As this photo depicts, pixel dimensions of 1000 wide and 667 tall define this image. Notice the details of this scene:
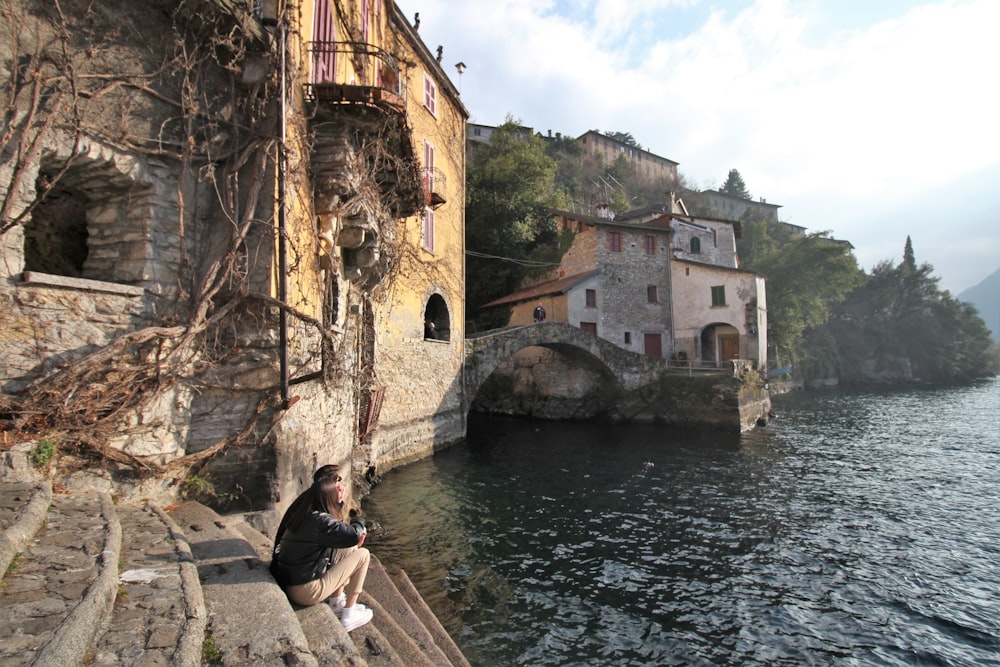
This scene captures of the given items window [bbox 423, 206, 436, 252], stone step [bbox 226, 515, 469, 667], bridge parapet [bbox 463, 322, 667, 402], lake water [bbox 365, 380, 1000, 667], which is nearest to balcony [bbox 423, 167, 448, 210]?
window [bbox 423, 206, 436, 252]

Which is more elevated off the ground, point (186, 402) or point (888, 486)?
point (186, 402)

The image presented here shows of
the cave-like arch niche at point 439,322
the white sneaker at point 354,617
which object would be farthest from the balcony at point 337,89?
the cave-like arch niche at point 439,322

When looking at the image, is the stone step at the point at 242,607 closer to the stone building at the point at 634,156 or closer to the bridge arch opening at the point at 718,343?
the bridge arch opening at the point at 718,343

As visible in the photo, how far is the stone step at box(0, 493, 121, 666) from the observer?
7.12 ft

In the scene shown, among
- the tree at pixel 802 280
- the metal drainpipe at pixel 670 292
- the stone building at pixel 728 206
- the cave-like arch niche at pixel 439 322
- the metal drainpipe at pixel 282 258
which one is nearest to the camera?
the metal drainpipe at pixel 282 258

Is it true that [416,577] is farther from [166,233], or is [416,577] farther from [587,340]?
[587,340]

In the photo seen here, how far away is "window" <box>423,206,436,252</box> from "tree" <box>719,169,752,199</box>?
76.3 m

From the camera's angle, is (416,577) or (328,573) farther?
(416,577)

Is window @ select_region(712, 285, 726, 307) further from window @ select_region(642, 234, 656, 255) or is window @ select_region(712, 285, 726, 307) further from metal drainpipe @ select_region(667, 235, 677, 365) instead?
window @ select_region(642, 234, 656, 255)

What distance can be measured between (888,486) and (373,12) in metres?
16.3

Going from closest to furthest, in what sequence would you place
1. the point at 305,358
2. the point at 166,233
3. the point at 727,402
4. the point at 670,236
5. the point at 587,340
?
the point at 166,233
the point at 305,358
the point at 727,402
the point at 587,340
the point at 670,236

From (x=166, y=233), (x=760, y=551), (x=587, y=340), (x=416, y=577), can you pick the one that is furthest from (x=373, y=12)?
(x=587, y=340)

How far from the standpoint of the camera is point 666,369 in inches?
940

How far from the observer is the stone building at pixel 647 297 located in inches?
1069
